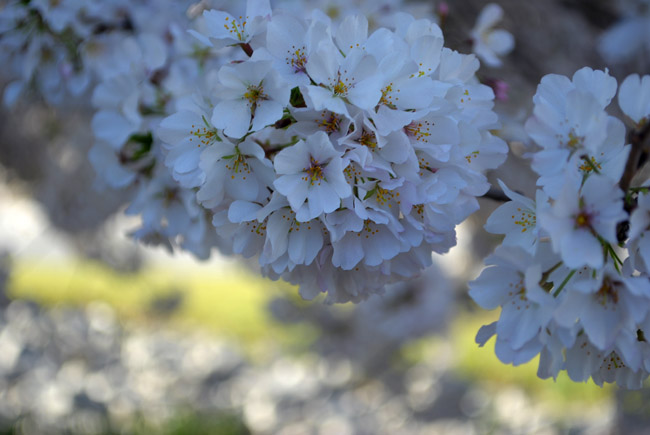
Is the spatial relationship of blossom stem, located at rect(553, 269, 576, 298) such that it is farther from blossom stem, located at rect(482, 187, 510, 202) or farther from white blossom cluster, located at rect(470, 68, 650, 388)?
blossom stem, located at rect(482, 187, 510, 202)

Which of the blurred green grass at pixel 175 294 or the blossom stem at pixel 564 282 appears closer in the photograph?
the blossom stem at pixel 564 282

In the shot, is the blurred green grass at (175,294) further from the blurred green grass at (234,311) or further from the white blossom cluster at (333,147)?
the white blossom cluster at (333,147)

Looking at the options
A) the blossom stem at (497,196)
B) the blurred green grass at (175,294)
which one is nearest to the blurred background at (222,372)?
the blurred green grass at (175,294)

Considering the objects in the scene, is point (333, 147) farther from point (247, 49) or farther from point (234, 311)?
point (234, 311)

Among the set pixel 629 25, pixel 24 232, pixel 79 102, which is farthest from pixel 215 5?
pixel 24 232

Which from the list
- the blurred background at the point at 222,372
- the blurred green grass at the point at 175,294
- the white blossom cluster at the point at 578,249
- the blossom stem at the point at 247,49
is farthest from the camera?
the blurred green grass at the point at 175,294

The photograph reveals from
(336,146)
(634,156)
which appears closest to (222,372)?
(336,146)

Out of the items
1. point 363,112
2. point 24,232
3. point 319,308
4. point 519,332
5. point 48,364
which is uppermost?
point 363,112

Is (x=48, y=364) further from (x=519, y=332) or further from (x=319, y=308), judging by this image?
(x=519, y=332)
